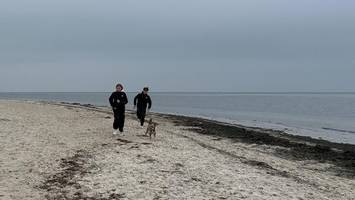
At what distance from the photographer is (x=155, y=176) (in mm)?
12719

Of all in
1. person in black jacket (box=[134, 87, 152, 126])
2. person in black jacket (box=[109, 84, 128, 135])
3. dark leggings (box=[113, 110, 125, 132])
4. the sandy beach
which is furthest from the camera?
person in black jacket (box=[134, 87, 152, 126])

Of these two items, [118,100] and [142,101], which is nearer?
[118,100]

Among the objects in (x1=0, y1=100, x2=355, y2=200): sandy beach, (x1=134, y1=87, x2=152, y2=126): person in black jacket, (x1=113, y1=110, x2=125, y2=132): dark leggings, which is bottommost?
(x1=0, y1=100, x2=355, y2=200): sandy beach

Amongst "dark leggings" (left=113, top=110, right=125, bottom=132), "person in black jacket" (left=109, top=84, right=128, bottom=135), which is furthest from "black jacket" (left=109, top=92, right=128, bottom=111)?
"dark leggings" (left=113, top=110, right=125, bottom=132)

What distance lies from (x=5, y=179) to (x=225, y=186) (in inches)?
214

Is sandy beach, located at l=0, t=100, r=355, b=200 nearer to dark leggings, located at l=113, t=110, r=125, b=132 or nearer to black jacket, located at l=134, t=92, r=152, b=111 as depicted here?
dark leggings, located at l=113, t=110, r=125, b=132

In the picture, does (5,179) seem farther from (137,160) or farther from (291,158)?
(291,158)

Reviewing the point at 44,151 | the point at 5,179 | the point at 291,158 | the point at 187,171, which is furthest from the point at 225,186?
the point at 291,158

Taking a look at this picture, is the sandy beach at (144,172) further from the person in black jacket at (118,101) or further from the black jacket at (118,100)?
the black jacket at (118,100)

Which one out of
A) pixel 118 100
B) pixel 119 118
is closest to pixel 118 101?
pixel 118 100

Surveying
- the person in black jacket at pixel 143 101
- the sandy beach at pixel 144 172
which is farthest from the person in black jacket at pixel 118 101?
the person in black jacket at pixel 143 101

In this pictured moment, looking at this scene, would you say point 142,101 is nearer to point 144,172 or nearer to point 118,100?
point 118,100

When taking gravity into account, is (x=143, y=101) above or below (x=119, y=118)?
above

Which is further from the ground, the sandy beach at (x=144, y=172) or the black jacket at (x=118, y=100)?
the black jacket at (x=118, y=100)
